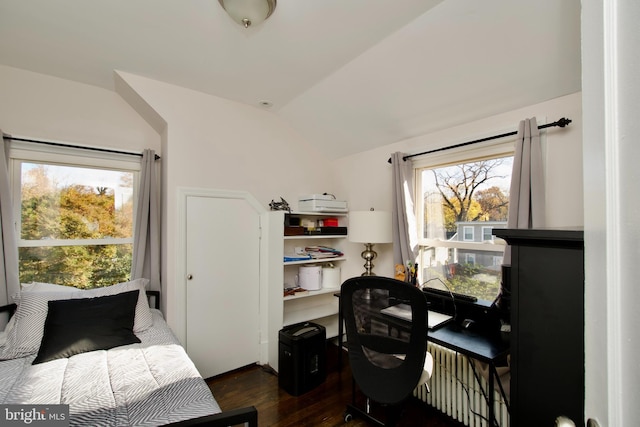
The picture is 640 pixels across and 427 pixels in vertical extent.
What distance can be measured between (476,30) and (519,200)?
108cm

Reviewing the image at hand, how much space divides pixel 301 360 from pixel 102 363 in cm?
138

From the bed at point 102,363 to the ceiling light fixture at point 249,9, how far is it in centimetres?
191

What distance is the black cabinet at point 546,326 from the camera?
901 millimetres

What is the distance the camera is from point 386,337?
163 centimetres

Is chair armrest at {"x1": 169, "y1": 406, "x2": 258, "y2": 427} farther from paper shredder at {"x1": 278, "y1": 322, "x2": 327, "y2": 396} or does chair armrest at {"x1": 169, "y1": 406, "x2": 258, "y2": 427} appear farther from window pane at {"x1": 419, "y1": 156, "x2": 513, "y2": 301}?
window pane at {"x1": 419, "y1": 156, "x2": 513, "y2": 301}

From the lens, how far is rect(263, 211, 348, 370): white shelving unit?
9.26 feet

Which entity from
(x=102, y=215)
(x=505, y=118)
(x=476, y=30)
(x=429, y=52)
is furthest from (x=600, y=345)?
(x=102, y=215)

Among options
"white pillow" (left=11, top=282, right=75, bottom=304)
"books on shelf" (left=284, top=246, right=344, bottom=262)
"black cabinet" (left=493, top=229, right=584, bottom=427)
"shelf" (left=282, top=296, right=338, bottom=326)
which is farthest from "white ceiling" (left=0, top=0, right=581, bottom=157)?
"shelf" (left=282, top=296, right=338, bottom=326)

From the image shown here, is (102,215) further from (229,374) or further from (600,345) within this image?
(600,345)

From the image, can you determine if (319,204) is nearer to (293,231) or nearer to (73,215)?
(293,231)

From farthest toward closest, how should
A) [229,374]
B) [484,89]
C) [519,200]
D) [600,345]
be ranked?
[229,374]
[484,89]
[519,200]
[600,345]

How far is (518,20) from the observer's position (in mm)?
1551

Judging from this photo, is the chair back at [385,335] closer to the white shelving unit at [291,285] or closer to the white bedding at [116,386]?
the white bedding at [116,386]

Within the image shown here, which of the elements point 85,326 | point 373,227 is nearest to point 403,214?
point 373,227
